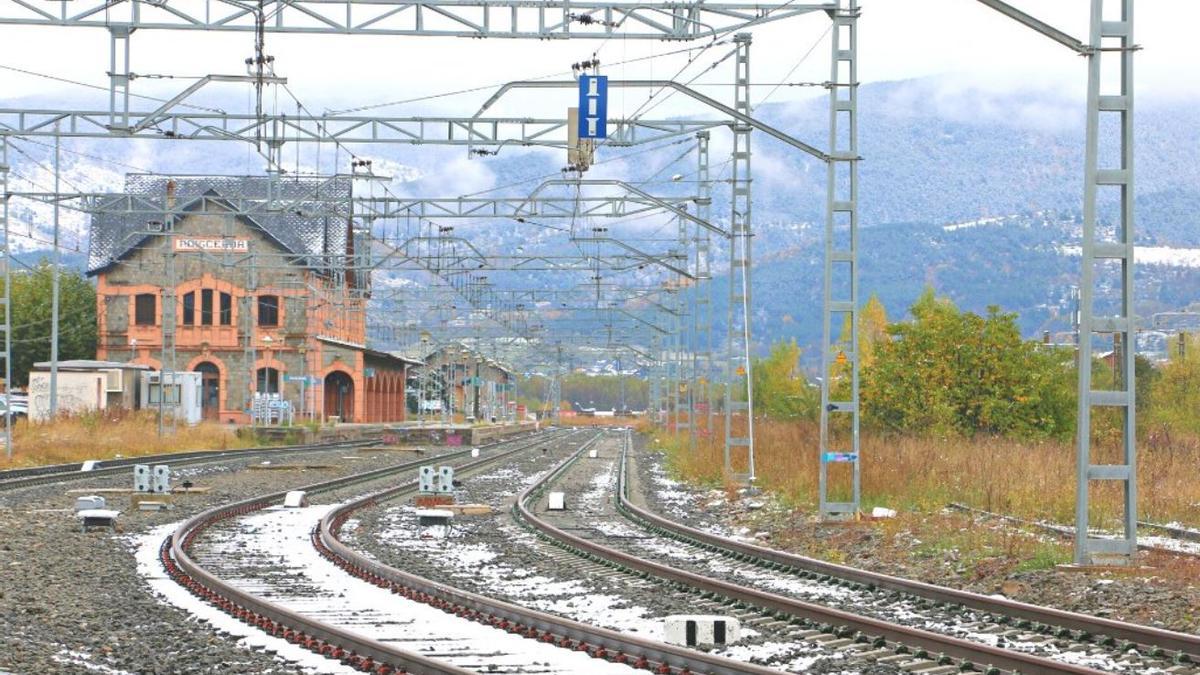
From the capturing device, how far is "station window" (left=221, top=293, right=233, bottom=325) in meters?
90.8

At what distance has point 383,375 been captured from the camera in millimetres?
108125

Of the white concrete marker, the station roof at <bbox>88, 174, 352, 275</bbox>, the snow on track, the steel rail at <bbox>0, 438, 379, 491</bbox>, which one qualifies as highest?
the station roof at <bbox>88, 174, 352, 275</bbox>

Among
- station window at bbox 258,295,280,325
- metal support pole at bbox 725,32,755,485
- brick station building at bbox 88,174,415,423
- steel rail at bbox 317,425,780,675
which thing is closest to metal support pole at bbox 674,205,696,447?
metal support pole at bbox 725,32,755,485

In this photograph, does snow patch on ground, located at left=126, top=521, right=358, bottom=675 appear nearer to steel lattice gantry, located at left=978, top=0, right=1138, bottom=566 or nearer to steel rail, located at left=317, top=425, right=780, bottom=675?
steel rail, located at left=317, top=425, right=780, bottom=675

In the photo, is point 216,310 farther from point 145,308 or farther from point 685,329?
point 685,329

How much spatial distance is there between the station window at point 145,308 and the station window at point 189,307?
1.55 m

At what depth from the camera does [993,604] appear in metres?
14.5

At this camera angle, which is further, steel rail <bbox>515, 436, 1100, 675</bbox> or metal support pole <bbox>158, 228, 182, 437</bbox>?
metal support pole <bbox>158, 228, 182, 437</bbox>

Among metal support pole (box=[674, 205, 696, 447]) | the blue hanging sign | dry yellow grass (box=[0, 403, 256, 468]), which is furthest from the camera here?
metal support pole (box=[674, 205, 696, 447])

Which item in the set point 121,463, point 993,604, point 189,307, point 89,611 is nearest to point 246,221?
point 189,307

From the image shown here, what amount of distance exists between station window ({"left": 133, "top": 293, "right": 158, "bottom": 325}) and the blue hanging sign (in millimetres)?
68957

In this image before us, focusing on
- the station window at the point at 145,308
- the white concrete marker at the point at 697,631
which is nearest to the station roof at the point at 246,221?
the station window at the point at 145,308

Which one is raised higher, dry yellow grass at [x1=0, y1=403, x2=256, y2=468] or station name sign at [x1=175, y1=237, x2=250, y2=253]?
station name sign at [x1=175, y1=237, x2=250, y2=253]

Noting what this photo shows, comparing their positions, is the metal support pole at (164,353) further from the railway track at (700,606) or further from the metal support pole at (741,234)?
the railway track at (700,606)
